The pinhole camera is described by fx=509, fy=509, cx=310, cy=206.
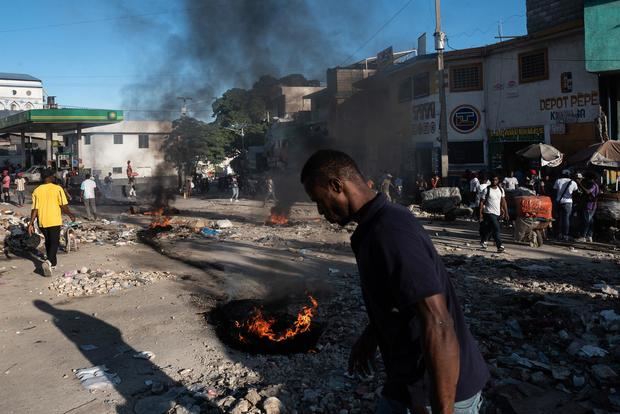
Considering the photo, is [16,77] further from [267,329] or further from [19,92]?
[267,329]

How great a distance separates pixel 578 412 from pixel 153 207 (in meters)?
16.0

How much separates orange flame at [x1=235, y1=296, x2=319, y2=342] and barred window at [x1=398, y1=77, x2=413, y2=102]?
713 inches

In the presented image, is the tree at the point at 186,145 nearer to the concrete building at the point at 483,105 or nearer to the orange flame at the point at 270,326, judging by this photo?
the concrete building at the point at 483,105

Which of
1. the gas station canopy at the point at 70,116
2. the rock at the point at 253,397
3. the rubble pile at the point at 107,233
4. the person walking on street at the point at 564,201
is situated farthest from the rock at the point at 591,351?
the gas station canopy at the point at 70,116

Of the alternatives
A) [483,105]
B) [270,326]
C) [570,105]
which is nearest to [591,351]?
[270,326]

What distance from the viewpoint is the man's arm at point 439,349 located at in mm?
1573

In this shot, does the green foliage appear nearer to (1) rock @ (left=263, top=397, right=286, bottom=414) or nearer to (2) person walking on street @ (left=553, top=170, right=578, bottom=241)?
(2) person walking on street @ (left=553, top=170, right=578, bottom=241)

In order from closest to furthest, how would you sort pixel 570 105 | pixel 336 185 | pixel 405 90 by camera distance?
pixel 336 185 < pixel 570 105 < pixel 405 90

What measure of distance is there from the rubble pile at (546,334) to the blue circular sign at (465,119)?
39.2 ft

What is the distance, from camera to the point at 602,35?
14023 millimetres

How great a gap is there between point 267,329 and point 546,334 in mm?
2647

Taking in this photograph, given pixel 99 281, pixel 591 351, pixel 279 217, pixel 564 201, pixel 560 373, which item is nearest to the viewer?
pixel 560 373

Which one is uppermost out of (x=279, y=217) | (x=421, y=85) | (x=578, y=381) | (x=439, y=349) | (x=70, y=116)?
(x=421, y=85)

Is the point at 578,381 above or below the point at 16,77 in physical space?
below
